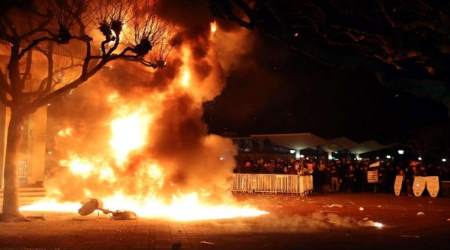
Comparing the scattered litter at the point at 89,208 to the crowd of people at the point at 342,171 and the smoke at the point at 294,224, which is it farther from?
the crowd of people at the point at 342,171

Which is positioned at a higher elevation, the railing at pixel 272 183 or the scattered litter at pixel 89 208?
the railing at pixel 272 183

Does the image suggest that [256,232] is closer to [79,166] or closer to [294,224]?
[294,224]

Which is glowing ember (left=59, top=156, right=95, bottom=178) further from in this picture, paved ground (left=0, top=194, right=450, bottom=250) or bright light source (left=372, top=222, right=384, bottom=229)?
bright light source (left=372, top=222, right=384, bottom=229)

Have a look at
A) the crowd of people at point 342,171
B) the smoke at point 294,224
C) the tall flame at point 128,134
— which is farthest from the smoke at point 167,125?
the crowd of people at point 342,171

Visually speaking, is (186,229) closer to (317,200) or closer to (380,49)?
(380,49)

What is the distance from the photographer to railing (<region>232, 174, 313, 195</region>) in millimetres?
25109

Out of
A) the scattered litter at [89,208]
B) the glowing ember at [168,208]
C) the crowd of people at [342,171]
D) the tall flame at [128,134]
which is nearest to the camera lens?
the scattered litter at [89,208]

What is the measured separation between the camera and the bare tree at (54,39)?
569 inches

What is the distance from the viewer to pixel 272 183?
25859 mm

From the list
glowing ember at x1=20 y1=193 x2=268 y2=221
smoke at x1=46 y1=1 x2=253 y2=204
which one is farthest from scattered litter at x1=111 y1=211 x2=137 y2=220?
smoke at x1=46 y1=1 x2=253 y2=204

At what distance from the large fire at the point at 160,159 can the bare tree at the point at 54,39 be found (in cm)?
166

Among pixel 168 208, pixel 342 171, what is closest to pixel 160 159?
pixel 168 208

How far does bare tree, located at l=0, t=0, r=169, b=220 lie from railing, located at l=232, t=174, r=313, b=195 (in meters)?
10.1

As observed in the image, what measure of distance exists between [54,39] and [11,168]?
→ 3.78m
